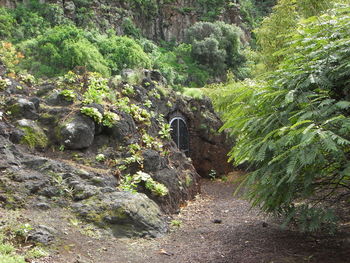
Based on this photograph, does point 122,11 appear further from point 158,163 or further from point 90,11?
point 158,163

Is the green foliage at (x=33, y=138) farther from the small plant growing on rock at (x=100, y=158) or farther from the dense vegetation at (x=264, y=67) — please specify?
the dense vegetation at (x=264, y=67)

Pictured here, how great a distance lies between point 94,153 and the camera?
7062 millimetres

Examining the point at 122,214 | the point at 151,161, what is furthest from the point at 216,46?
the point at 122,214

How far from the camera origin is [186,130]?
12.2 meters

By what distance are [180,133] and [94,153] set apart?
5.18m

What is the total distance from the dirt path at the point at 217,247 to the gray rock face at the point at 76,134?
2525 millimetres

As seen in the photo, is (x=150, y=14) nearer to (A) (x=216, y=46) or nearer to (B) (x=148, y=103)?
(A) (x=216, y=46)

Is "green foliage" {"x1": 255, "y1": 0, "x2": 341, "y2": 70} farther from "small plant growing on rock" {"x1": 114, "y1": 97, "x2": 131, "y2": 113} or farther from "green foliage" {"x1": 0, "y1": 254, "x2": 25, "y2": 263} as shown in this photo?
"green foliage" {"x1": 0, "y1": 254, "x2": 25, "y2": 263}

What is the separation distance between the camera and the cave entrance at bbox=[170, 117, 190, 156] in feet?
38.0

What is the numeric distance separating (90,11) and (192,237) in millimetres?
24674

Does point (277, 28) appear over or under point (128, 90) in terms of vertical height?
over

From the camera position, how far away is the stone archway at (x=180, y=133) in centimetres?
1156

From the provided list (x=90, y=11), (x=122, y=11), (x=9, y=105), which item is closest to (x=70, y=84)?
(x=9, y=105)

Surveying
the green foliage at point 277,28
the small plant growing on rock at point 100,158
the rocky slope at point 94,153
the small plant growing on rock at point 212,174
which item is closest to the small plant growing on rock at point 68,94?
the rocky slope at point 94,153
